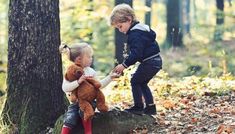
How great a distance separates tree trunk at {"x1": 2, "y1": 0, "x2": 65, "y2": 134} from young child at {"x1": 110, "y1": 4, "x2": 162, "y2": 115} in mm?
925

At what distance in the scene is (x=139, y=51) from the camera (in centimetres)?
580

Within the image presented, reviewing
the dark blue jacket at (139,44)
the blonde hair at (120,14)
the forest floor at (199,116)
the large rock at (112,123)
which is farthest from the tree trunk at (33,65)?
the forest floor at (199,116)

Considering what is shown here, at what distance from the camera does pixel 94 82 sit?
525 cm

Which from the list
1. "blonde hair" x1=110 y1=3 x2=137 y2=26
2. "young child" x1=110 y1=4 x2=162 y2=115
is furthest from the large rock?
"blonde hair" x1=110 y1=3 x2=137 y2=26

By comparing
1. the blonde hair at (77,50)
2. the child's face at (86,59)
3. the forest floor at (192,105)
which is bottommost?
the forest floor at (192,105)

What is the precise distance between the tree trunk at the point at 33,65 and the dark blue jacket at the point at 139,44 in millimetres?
1063

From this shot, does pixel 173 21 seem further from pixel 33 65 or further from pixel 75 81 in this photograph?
pixel 75 81

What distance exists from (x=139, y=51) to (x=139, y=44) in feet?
0.31

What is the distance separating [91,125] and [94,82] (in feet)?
1.97

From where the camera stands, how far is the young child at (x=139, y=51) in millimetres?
5832

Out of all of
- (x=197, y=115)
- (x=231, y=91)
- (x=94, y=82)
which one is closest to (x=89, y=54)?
(x=94, y=82)

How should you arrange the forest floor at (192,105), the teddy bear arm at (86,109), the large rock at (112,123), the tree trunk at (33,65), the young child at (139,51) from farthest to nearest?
the tree trunk at (33,65), the young child at (139,51), the forest floor at (192,105), the large rock at (112,123), the teddy bear arm at (86,109)

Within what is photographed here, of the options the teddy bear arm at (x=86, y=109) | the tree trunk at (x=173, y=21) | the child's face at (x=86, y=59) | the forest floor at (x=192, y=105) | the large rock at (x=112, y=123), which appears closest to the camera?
the teddy bear arm at (x=86, y=109)

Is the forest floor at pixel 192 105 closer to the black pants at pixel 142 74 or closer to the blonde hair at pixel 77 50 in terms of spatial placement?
the black pants at pixel 142 74
